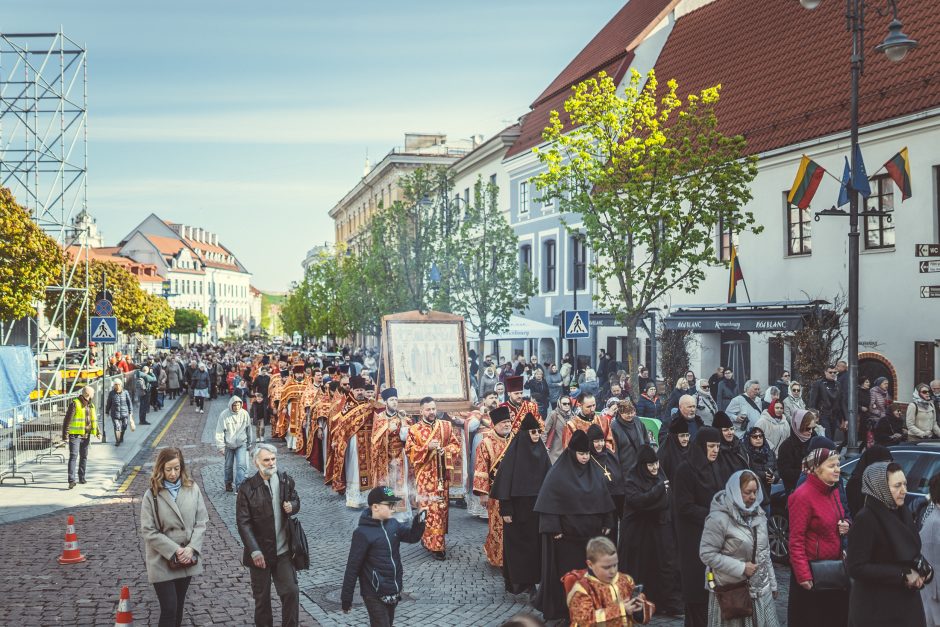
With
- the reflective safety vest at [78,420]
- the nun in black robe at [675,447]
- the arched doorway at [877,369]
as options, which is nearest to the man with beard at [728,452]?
the nun in black robe at [675,447]

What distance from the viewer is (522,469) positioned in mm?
9273

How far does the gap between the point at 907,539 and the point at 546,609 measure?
322 centimetres

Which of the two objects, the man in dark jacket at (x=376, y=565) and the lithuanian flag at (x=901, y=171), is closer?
the man in dark jacket at (x=376, y=565)

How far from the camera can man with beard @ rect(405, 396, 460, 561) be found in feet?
36.3

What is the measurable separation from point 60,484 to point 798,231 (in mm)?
17864

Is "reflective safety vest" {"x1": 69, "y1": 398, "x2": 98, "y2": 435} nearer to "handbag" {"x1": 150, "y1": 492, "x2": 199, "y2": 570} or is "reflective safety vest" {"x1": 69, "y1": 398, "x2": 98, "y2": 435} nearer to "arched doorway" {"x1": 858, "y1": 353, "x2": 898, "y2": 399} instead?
"handbag" {"x1": 150, "y1": 492, "x2": 199, "y2": 570}

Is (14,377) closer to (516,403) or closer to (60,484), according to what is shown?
(60,484)

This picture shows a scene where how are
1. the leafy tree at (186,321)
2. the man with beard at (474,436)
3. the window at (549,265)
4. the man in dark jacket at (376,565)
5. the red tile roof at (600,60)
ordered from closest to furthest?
the man in dark jacket at (376,565) < the man with beard at (474,436) < the red tile roof at (600,60) < the window at (549,265) < the leafy tree at (186,321)

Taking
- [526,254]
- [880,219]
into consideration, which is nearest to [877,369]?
[880,219]

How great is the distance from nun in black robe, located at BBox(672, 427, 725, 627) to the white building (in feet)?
350

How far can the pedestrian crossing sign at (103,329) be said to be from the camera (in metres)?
22.0

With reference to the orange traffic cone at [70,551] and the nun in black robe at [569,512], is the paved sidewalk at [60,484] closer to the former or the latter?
the orange traffic cone at [70,551]

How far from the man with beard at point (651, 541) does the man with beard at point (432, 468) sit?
109 inches

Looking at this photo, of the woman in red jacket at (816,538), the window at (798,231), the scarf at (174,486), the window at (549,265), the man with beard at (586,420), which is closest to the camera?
the woman in red jacket at (816,538)
